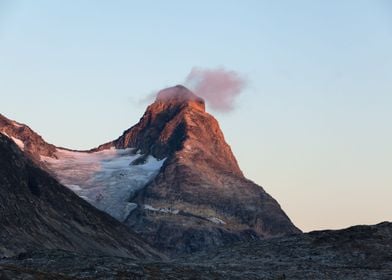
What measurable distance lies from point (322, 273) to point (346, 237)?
28.0 metres

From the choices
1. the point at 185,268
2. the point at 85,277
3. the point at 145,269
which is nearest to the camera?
the point at 85,277

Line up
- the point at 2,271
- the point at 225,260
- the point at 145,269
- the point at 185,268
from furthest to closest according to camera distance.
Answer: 1. the point at 225,260
2. the point at 185,268
3. the point at 145,269
4. the point at 2,271

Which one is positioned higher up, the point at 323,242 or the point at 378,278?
the point at 323,242

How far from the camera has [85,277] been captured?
8200 cm

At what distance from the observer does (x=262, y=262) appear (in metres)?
120

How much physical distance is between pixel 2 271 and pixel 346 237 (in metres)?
73.3

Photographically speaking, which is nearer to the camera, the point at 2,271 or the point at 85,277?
the point at 2,271

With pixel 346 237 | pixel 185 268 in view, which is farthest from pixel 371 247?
pixel 185 268

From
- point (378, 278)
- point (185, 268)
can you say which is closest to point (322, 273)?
point (378, 278)

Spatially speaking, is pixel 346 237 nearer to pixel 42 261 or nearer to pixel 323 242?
pixel 323 242

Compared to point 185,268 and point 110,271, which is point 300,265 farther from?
point 110,271

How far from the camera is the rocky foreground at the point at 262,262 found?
87.2 m

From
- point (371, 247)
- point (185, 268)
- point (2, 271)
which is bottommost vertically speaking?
point (2, 271)

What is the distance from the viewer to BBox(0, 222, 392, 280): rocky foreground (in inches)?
3433
